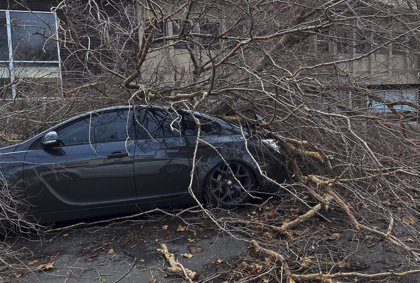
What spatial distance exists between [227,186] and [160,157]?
0.88 meters

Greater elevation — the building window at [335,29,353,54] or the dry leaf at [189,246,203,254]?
the building window at [335,29,353,54]

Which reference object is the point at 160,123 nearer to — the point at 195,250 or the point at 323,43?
the point at 195,250

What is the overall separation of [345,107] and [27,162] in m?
3.81

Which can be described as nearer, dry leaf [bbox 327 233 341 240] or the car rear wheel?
dry leaf [bbox 327 233 341 240]

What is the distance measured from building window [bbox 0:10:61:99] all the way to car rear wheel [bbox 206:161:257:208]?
304cm

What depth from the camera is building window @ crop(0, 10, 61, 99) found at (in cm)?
819

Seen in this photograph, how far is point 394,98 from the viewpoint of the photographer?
697 centimetres

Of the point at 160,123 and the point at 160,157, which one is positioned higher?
the point at 160,123

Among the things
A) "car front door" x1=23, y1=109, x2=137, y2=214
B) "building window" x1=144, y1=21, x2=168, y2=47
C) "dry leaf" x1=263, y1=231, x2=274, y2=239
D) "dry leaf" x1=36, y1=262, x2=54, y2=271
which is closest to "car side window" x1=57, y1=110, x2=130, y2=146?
"car front door" x1=23, y1=109, x2=137, y2=214

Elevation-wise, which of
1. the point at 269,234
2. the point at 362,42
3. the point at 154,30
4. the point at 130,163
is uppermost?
the point at 154,30

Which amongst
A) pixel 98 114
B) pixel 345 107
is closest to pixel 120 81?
pixel 98 114

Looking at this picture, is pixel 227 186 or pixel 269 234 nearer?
pixel 269 234

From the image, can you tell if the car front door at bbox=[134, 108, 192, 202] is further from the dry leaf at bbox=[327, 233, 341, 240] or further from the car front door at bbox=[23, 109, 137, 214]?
the dry leaf at bbox=[327, 233, 341, 240]

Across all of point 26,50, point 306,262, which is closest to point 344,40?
point 306,262
